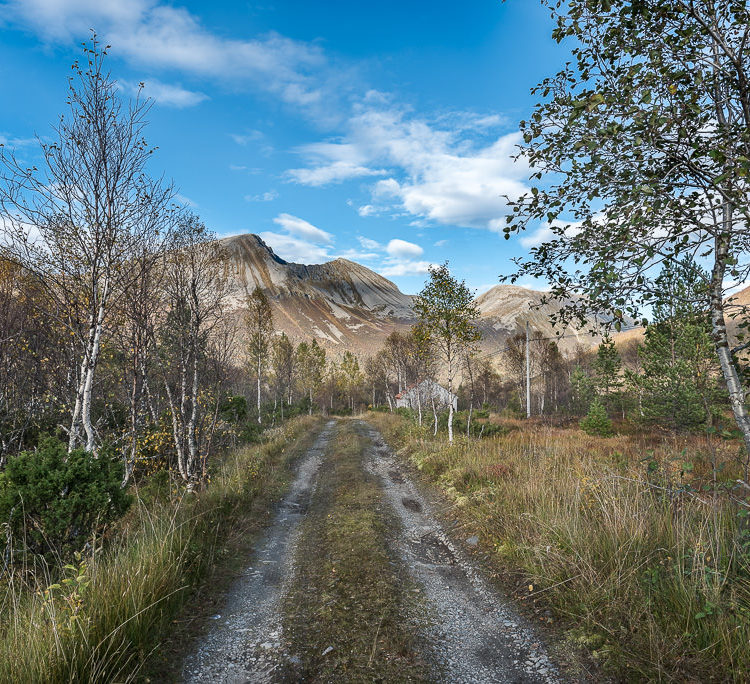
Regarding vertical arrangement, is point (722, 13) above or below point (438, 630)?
above

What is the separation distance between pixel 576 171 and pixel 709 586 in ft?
12.3

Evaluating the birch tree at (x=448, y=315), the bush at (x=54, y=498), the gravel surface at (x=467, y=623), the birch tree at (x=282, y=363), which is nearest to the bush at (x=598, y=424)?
the birch tree at (x=448, y=315)

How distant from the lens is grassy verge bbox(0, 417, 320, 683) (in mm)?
2730

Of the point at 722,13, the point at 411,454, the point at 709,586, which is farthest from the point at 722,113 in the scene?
the point at 411,454

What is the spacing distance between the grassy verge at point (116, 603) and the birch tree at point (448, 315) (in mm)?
10288

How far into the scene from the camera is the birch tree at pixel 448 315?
15008mm

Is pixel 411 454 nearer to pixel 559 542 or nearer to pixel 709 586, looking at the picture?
pixel 559 542

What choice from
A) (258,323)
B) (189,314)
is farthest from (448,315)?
(258,323)

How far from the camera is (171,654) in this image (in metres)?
3.48

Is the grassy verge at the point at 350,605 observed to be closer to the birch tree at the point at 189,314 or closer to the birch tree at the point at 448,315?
the birch tree at the point at 189,314

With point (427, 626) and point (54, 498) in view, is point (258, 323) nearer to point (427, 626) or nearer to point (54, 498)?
point (54, 498)

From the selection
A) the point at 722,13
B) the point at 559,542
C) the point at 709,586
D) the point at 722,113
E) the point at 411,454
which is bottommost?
the point at 411,454

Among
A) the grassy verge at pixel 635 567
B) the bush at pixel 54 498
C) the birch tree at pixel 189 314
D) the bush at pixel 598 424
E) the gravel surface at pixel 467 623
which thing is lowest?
the bush at pixel 598 424

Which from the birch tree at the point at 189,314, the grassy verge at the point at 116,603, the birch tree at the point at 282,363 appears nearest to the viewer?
the grassy verge at the point at 116,603
